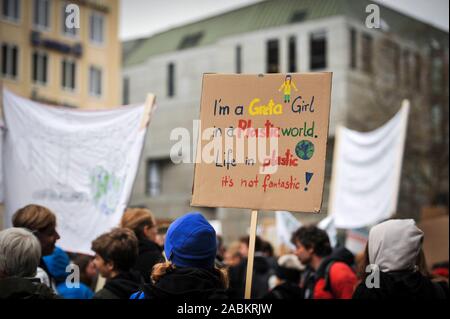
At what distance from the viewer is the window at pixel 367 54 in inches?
1479

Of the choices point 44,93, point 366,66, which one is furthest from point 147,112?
point 44,93

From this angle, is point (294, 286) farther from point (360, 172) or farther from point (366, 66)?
point (366, 66)

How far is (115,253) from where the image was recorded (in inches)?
218

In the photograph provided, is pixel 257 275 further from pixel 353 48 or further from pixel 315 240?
pixel 353 48

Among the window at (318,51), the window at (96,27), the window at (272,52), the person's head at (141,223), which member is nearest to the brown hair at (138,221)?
the person's head at (141,223)

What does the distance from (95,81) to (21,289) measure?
45.2 meters

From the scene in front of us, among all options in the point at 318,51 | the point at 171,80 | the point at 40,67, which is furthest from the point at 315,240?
the point at 171,80

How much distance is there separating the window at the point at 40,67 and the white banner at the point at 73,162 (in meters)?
38.6

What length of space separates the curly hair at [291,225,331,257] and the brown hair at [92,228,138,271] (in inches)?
72.9

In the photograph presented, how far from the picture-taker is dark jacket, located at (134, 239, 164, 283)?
602 cm

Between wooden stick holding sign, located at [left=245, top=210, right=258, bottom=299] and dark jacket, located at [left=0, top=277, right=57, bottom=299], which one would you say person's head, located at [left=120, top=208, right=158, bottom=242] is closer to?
wooden stick holding sign, located at [left=245, top=210, right=258, bottom=299]

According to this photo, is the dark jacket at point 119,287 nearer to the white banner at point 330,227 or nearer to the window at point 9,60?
the white banner at point 330,227

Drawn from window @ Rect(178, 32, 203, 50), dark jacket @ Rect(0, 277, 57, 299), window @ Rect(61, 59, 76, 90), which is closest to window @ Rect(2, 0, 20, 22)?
window @ Rect(61, 59, 76, 90)
